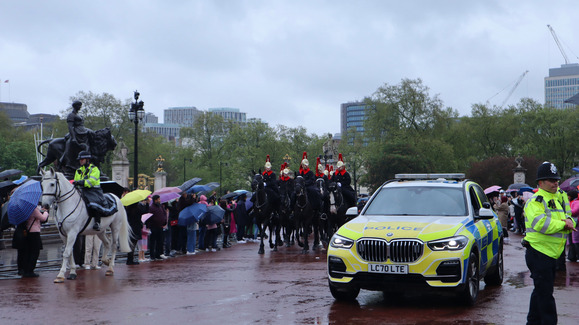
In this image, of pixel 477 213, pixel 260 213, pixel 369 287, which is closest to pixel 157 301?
pixel 369 287

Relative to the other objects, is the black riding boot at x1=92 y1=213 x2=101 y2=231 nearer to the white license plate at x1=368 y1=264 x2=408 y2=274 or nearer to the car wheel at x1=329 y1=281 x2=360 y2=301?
the car wheel at x1=329 y1=281 x2=360 y2=301

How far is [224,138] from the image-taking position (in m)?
87.6

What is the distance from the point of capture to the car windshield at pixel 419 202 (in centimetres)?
1096

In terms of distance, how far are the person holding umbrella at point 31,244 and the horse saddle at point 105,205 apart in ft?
4.11

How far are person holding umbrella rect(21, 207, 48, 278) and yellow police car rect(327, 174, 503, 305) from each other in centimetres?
748

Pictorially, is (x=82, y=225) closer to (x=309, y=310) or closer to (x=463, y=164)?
(x=309, y=310)

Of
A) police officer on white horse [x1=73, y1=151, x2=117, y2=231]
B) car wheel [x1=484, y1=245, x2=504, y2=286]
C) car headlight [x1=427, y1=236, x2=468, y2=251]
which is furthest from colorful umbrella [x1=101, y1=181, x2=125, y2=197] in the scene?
car headlight [x1=427, y1=236, x2=468, y2=251]

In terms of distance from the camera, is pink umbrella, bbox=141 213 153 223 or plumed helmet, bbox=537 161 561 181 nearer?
plumed helmet, bbox=537 161 561 181

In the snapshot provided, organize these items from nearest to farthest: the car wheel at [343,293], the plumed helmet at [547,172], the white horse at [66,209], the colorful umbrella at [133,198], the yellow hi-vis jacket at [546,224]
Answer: the yellow hi-vis jacket at [546,224], the plumed helmet at [547,172], the car wheel at [343,293], the white horse at [66,209], the colorful umbrella at [133,198]

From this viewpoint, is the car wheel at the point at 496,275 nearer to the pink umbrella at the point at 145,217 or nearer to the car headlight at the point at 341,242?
the car headlight at the point at 341,242

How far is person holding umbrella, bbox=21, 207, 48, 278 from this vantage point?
14922 millimetres

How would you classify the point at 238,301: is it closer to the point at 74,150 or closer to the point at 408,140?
the point at 74,150

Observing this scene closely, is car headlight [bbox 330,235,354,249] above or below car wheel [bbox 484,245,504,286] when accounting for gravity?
above

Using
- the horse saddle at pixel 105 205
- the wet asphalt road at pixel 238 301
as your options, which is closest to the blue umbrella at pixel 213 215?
the wet asphalt road at pixel 238 301
